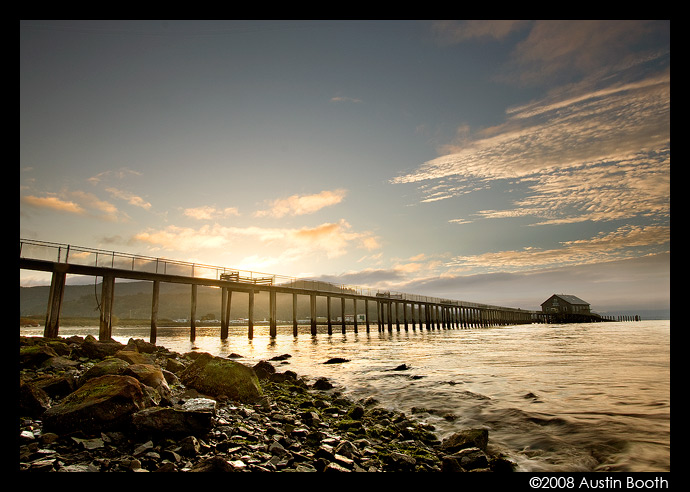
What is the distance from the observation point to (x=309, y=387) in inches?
418

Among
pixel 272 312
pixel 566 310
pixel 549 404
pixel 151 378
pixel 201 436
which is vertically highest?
pixel 151 378

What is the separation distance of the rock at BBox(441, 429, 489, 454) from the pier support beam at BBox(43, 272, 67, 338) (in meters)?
20.5

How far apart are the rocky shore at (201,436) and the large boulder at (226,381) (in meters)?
0.28

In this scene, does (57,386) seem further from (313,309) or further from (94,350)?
(313,309)

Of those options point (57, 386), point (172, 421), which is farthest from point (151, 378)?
point (172, 421)

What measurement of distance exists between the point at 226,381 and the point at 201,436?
305cm

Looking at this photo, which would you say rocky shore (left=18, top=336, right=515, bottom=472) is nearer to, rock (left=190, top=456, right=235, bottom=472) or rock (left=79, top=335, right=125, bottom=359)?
rock (left=190, top=456, right=235, bottom=472)

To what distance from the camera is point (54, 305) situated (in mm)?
19859

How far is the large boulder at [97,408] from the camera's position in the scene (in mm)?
4293

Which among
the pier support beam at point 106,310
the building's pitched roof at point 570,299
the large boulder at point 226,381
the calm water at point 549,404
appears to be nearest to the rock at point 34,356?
the large boulder at point 226,381
